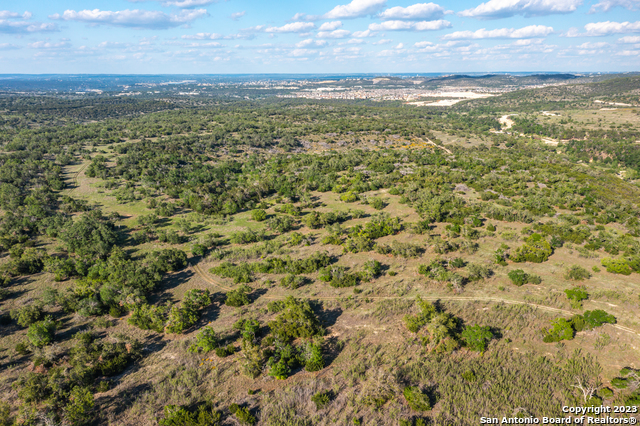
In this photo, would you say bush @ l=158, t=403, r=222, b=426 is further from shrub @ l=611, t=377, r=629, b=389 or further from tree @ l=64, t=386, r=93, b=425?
shrub @ l=611, t=377, r=629, b=389

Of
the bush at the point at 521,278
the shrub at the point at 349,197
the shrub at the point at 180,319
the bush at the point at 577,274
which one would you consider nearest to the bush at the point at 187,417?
the shrub at the point at 180,319

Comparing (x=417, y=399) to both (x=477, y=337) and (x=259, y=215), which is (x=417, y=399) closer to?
(x=477, y=337)

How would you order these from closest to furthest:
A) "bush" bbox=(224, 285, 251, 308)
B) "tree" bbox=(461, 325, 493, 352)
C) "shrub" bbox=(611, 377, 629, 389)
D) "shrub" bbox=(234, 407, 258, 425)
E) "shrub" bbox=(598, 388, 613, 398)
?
"shrub" bbox=(234, 407, 258, 425) → "shrub" bbox=(598, 388, 613, 398) → "shrub" bbox=(611, 377, 629, 389) → "tree" bbox=(461, 325, 493, 352) → "bush" bbox=(224, 285, 251, 308)

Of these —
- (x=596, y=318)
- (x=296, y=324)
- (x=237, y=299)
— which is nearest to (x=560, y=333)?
(x=596, y=318)

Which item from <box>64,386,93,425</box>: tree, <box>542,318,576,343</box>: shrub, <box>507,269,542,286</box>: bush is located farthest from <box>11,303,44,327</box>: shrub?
→ <box>507,269,542,286</box>: bush

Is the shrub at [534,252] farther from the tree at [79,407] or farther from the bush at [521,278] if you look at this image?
the tree at [79,407]

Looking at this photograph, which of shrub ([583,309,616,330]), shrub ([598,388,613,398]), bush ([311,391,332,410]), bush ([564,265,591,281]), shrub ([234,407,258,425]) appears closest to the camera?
shrub ([234,407,258,425])
